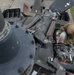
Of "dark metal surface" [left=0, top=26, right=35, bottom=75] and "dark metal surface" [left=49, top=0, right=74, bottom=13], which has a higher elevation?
"dark metal surface" [left=0, top=26, right=35, bottom=75]

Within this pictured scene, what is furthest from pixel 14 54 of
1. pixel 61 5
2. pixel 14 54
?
pixel 61 5

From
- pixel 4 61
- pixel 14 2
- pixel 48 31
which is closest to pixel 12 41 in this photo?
pixel 4 61

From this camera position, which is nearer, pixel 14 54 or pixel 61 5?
pixel 14 54

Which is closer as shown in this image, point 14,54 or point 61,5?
point 14,54

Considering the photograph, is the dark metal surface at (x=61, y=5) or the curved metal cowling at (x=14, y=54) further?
the dark metal surface at (x=61, y=5)

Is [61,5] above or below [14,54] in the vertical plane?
below

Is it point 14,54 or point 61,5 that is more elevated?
point 14,54

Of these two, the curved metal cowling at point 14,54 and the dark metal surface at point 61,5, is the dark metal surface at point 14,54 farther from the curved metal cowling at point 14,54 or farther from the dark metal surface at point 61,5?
the dark metal surface at point 61,5

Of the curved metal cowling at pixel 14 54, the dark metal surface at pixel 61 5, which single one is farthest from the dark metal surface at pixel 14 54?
the dark metal surface at pixel 61 5

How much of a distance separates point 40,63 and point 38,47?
12.6 inches

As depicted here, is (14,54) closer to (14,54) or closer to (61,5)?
(14,54)

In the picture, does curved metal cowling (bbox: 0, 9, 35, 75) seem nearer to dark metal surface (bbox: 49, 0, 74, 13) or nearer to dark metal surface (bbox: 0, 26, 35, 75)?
dark metal surface (bbox: 0, 26, 35, 75)

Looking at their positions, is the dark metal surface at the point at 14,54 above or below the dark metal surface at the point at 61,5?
above

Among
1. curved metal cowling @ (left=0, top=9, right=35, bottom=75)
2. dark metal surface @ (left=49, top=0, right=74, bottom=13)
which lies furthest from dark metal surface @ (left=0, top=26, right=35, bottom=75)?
dark metal surface @ (left=49, top=0, right=74, bottom=13)
